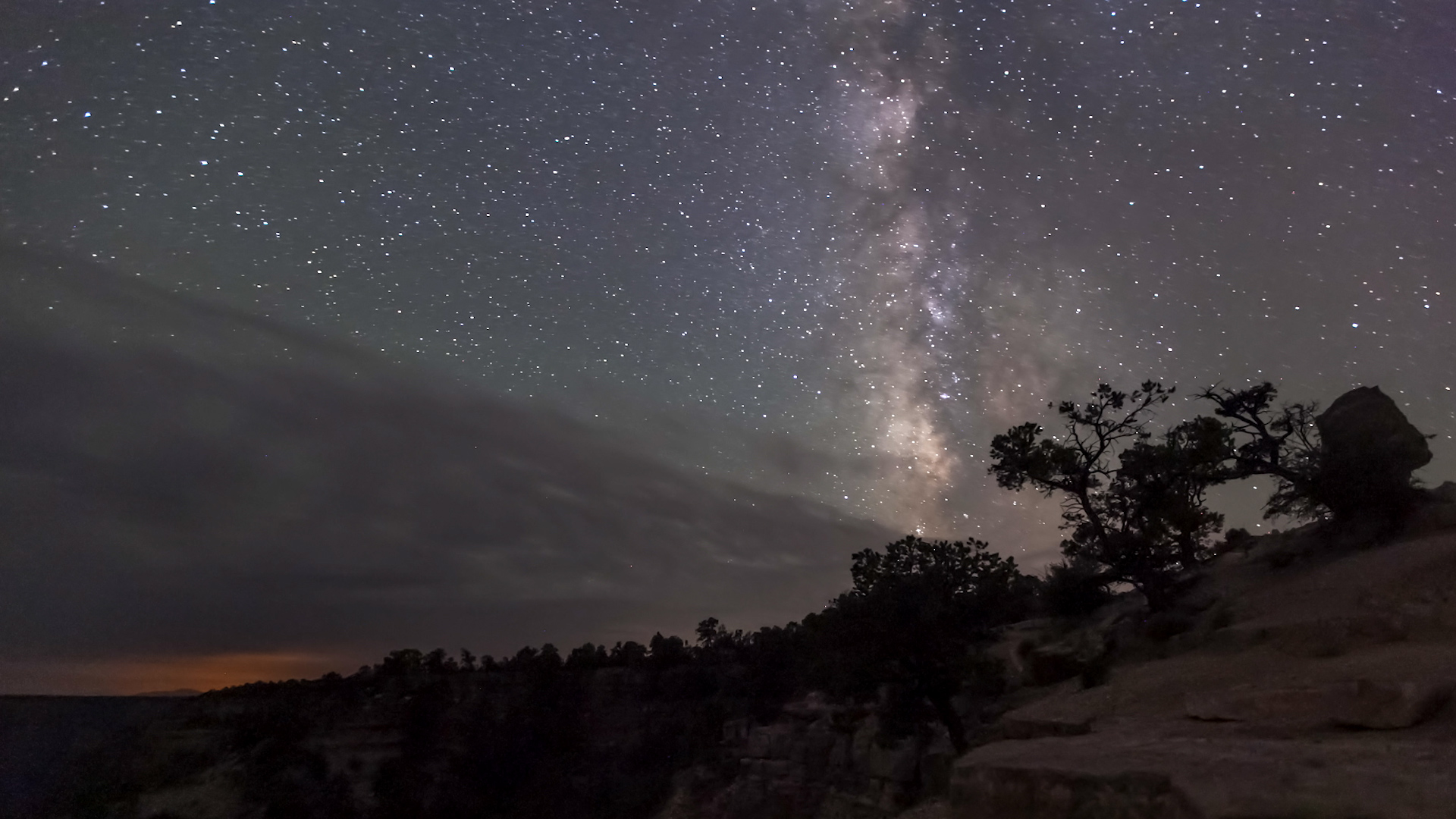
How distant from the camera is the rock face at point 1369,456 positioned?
28.9 meters

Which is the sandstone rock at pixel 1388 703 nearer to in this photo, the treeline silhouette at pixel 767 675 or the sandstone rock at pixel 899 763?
the treeline silhouette at pixel 767 675

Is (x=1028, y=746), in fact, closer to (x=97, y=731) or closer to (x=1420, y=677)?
(x=1420, y=677)

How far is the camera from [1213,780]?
26.1 ft

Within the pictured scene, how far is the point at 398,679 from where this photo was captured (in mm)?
72500

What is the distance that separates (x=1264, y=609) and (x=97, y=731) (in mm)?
81389

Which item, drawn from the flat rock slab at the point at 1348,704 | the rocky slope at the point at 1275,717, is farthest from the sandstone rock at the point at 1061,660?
the flat rock slab at the point at 1348,704

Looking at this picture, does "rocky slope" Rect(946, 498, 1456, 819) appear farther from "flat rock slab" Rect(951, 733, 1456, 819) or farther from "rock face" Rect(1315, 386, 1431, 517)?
"rock face" Rect(1315, 386, 1431, 517)

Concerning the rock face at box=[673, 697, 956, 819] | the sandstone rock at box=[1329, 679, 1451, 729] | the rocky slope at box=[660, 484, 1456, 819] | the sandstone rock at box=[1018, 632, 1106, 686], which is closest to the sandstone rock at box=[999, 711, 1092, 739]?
the rocky slope at box=[660, 484, 1456, 819]

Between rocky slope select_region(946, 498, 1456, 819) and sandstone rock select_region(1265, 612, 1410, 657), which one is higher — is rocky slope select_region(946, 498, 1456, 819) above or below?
below

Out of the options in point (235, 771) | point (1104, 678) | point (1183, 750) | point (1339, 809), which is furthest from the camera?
point (235, 771)

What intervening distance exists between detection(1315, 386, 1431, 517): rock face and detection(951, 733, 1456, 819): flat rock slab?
2328cm

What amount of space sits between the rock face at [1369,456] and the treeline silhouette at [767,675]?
84mm

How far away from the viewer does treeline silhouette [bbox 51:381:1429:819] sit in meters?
31.6

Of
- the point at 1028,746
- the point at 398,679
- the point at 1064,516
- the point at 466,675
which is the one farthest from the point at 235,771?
the point at 1028,746
